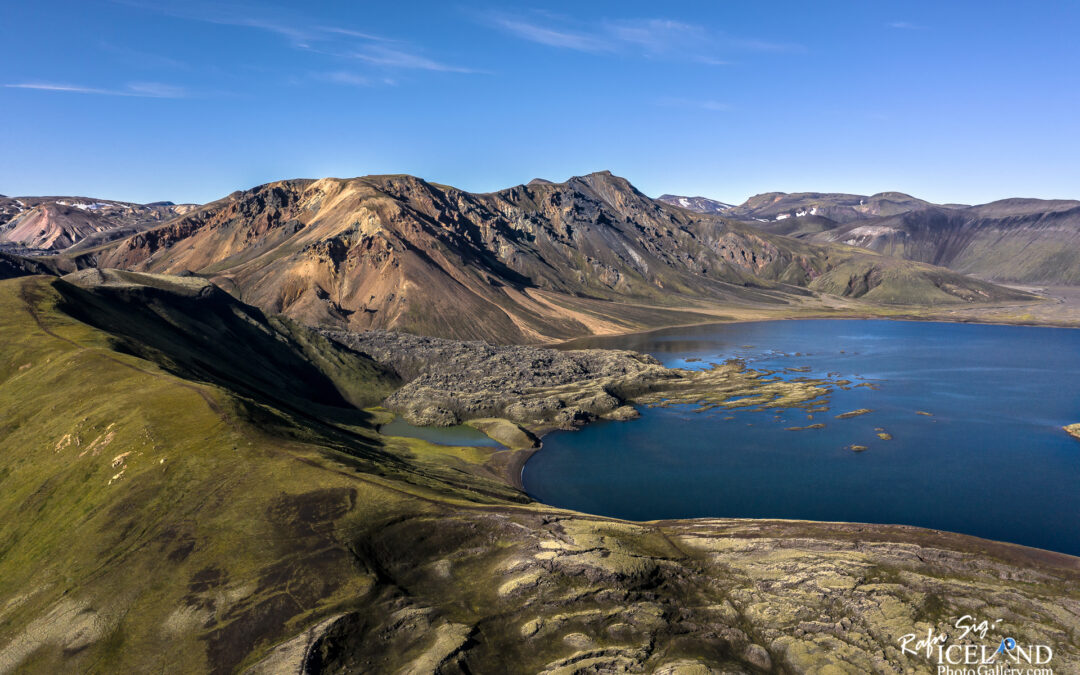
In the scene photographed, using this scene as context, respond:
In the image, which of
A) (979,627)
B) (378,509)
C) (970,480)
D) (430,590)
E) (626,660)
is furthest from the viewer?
(970,480)


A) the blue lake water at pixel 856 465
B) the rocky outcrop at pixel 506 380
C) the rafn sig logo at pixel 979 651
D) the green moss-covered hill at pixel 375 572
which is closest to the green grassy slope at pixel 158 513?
the green moss-covered hill at pixel 375 572

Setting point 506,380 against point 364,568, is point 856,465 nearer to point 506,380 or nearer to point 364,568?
point 364,568

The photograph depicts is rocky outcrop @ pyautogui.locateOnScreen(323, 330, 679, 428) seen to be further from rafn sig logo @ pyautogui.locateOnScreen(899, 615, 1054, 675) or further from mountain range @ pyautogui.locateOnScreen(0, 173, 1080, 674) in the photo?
rafn sig logo @ pyautogui.locateOnScreen(899, 615, 1054, 675)

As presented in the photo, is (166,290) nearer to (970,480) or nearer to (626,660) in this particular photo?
(626,660)

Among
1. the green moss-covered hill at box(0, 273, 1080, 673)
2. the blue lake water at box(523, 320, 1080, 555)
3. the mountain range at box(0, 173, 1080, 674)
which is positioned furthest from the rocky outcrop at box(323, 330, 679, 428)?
the green moss-covered hill at box(0, 273, 1080, 673)

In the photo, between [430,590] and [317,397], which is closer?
[430,590]

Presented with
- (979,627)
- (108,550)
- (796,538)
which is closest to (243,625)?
(108,550)
